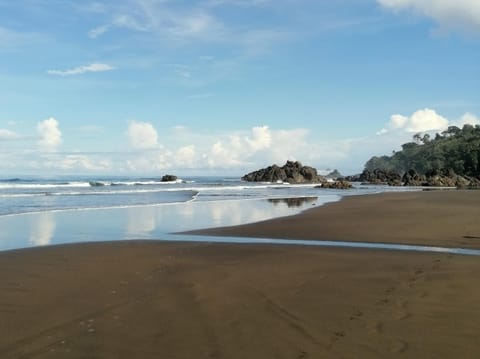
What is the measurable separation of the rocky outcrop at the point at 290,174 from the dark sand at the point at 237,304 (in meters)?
82.5

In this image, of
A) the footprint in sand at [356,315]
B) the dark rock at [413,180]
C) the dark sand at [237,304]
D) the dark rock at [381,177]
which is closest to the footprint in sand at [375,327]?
the dark sand at [237,304]

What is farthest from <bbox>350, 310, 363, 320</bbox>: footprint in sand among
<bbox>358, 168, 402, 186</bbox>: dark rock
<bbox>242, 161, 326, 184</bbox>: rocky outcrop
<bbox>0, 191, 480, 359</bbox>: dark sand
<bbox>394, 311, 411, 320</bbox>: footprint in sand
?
<bbox>242, 161, 326, 184</bbox>: rocky outcrop

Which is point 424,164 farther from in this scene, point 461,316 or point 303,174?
point 461,316

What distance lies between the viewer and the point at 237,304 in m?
6.68

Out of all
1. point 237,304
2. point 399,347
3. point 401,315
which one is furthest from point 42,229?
point 399,347

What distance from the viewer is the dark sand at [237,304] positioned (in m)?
5.02

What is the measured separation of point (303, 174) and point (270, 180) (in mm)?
6925

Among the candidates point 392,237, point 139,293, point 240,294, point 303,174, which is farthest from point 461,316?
point 303,174

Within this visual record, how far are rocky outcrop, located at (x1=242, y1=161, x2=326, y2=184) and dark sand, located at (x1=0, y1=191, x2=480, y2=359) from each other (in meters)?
82.5

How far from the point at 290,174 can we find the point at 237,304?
88413 millimetres

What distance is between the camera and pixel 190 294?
727 cm

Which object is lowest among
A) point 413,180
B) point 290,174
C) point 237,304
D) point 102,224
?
→ point 237,304

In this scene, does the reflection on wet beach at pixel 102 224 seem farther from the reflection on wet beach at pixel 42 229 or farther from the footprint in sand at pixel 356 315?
the footprint in sand at pixel 356 315

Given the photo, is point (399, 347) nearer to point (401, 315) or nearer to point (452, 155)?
point (401, 315)
